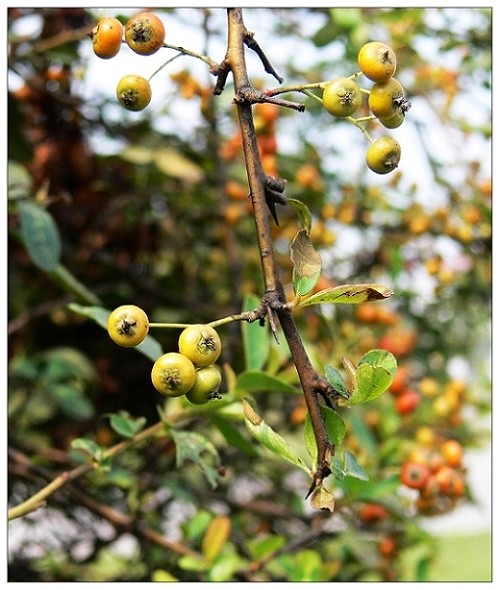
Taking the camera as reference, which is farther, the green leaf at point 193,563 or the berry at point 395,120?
the green leaf at point 193,563

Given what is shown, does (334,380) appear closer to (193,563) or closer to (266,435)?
(266,435)

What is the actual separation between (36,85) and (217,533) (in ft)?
2.83

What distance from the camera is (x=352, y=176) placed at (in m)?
2.11

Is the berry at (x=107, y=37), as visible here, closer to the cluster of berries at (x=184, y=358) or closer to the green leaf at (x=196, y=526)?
the cluster of berries at (x=184, y=358)

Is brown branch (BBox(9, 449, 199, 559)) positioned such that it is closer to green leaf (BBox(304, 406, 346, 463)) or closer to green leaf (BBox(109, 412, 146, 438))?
green leaf (BBox(109, 412, 146, 438))

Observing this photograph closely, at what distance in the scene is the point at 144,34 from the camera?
59 cm

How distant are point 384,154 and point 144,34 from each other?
207 millimetres

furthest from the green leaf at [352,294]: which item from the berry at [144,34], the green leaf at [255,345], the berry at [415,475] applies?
the berry at [415,475]

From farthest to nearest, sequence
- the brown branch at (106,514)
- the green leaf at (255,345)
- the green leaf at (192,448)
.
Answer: the brown branch at (106,514), the green leaf at (255,345), the green leaf at (192,448)

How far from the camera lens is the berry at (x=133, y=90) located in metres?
0.62

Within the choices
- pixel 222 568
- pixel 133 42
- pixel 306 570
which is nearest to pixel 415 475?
pixel 306 570

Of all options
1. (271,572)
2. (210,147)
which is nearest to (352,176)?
(210,147)

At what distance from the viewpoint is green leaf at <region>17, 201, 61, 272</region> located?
104 cm

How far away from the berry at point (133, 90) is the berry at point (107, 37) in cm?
3
